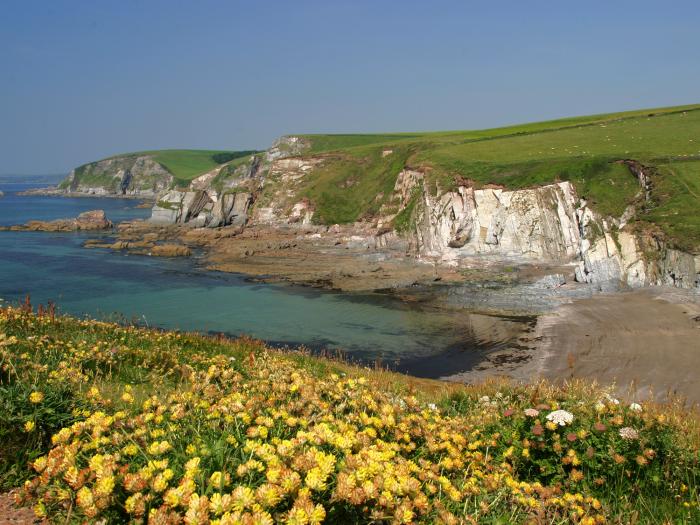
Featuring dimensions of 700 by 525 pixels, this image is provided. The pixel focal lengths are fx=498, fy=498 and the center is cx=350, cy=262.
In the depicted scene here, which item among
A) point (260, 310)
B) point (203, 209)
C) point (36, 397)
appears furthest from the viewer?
point (203, 209)

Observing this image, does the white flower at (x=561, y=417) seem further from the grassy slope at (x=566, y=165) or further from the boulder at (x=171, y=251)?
the boulder at (x=171, y=251)

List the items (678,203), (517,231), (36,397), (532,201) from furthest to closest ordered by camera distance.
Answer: (517,231), (532,201), (678,203), (36,397)

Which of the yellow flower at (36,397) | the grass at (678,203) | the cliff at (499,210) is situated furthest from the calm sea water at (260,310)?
the yellow flower at (36,397)

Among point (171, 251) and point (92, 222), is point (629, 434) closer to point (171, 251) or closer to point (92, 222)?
point (171, 251)

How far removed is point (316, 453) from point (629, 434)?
4211 millimetres

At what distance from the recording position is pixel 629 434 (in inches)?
228

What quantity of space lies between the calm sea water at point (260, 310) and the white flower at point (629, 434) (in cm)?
1843

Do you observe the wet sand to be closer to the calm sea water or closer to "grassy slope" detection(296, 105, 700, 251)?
the calm sea water

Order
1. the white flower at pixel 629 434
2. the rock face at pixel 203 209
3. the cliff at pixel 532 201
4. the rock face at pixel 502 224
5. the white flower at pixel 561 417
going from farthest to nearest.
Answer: the rock face at pixel 203 209
the rock face at pixel 502 224
the cliff at pixel 532 201
the white flower at pixel 561 417
the white flower at pixel 629 434

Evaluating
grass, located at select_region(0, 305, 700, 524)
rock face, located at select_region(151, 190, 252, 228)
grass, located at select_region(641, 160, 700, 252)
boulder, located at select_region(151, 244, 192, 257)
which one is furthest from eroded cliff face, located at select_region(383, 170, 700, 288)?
grass, located at select_region(0, 305, 700, 524)

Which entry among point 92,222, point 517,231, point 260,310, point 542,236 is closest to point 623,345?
point 542,236

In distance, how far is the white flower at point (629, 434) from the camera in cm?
578

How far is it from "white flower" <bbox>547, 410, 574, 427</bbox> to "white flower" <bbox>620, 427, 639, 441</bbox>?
1.80 feet

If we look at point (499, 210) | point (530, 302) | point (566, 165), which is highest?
point (566, 165)
